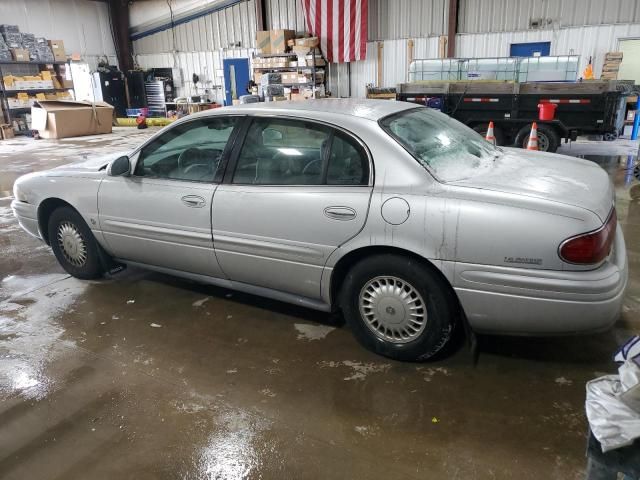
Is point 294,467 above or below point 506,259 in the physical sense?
below

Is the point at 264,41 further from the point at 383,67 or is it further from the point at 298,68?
the point at 383,67

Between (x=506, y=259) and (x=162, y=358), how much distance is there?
2212 millimetres

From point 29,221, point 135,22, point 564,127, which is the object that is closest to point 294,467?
point 29,221

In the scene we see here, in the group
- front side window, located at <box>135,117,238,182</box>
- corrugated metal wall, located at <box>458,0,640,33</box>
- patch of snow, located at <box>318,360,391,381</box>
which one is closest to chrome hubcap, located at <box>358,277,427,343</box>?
patch of snow, located at <box>318,360,391,381</box>

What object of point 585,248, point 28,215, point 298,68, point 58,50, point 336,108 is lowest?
point 28,215

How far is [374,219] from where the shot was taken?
2820mm

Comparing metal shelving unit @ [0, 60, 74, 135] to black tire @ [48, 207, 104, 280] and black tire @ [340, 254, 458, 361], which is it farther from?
black tire @ [340, 254, 458, 361]

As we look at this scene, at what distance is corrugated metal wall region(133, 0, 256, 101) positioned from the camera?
66.7ft

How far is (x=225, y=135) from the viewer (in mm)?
3514

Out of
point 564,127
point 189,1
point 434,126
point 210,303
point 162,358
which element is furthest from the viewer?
point 189,1

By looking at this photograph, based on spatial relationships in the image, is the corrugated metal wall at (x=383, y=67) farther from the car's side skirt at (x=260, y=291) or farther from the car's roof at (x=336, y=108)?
the car's side skirt at (x=260, y=291)

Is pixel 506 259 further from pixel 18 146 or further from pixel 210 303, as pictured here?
pixel 18 146

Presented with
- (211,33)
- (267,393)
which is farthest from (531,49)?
(267,393)

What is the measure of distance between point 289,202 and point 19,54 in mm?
19876
